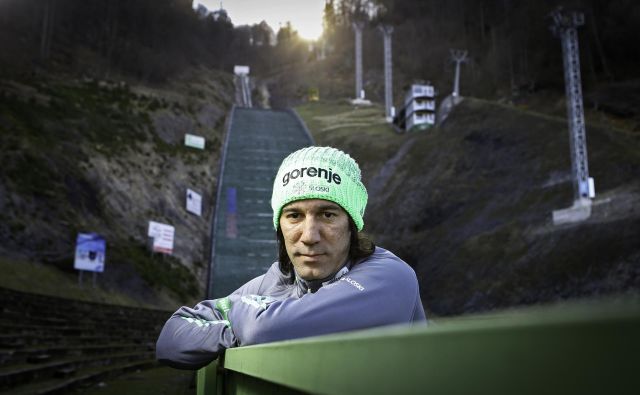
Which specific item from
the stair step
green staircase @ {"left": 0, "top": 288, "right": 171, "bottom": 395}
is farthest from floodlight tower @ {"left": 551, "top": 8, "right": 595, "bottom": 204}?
the stair step

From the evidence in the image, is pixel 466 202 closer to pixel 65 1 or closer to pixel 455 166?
pixel 455 166

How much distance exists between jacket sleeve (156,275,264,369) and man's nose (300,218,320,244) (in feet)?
1.78

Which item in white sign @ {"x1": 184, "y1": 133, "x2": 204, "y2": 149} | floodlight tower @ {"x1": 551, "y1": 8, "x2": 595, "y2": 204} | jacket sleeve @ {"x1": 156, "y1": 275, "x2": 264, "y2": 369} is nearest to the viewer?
jacket sleeve @ {"x1": 156, "y1": 275, "x2": 264, "y2": 369}

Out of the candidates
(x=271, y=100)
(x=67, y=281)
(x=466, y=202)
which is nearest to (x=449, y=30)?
(x=271, y=100)

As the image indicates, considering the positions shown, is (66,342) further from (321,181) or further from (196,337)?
(321,181)

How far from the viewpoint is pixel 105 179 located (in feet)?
99.2

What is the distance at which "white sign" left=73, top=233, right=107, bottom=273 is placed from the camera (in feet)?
72.2

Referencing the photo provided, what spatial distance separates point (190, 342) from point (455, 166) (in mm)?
30780

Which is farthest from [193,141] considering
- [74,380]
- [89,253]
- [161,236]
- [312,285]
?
[312,285]

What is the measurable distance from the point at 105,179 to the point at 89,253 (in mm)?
8967

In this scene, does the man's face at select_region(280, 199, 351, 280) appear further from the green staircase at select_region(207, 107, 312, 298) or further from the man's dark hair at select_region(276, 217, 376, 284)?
the green staircase at select_region(207, 107, 312, 298)

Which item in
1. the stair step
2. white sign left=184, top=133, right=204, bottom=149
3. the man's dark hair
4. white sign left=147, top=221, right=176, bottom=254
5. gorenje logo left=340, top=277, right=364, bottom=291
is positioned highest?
white sign left=184, top=133, right=204, bottom=149

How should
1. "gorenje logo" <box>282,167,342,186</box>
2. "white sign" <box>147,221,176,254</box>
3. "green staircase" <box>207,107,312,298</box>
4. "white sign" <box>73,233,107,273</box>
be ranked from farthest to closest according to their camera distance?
"green staircase" <box>207,107,312,298</box>
"white sign" <box>147,221,176,254</box>
"white sign" <box>73,233,107,273</box>
"gorenje logo" <box>282,167,342,186</box>

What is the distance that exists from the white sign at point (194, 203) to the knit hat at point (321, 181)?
32730 mm
